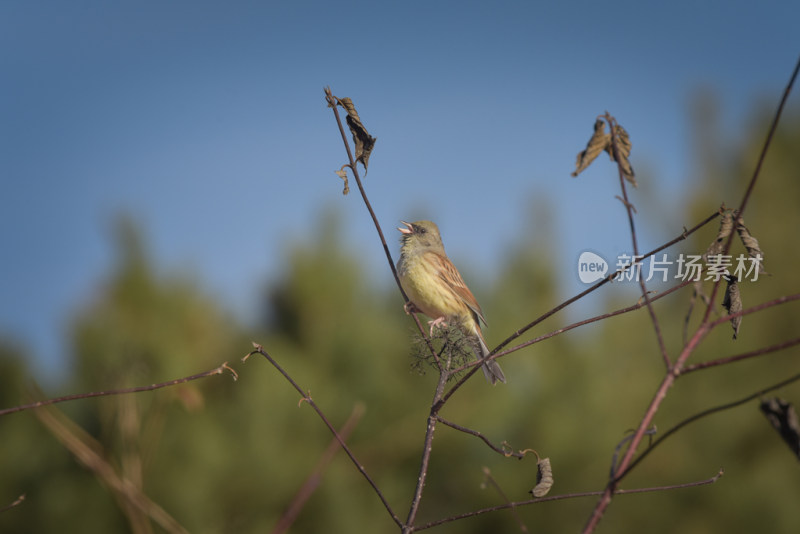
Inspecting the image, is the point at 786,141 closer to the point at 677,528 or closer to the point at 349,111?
the point at 677,528

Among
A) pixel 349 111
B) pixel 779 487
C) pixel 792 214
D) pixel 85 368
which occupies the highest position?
pixel 349 111

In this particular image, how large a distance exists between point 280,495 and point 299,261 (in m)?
2.28

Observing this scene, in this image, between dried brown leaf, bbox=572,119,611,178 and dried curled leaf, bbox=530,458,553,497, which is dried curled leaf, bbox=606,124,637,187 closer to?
dried brown leaf, bbox=572,119,611,178

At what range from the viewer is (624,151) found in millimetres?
1275

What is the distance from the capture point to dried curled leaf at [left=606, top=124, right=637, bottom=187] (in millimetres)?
1222

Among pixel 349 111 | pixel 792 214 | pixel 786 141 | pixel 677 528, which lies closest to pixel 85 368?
pixel 349 111

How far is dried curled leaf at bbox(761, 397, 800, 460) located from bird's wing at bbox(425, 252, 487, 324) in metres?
2.01

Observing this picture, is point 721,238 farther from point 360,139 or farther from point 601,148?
point 360,139

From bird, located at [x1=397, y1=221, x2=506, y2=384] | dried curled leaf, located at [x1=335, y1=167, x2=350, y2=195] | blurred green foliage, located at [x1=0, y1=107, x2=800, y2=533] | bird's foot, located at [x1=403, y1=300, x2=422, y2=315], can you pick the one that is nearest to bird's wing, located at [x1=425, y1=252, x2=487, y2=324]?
bird, located at [x1=397, y1=221, x2=506, y2=384]

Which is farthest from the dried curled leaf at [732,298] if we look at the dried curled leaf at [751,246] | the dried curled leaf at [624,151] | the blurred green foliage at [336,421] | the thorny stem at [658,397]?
the blurred green foliage at [336,421]

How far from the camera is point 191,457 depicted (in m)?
6.05

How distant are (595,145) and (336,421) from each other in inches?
212

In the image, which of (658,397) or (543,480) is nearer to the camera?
(658,397)

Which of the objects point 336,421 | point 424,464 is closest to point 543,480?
point 424,464
